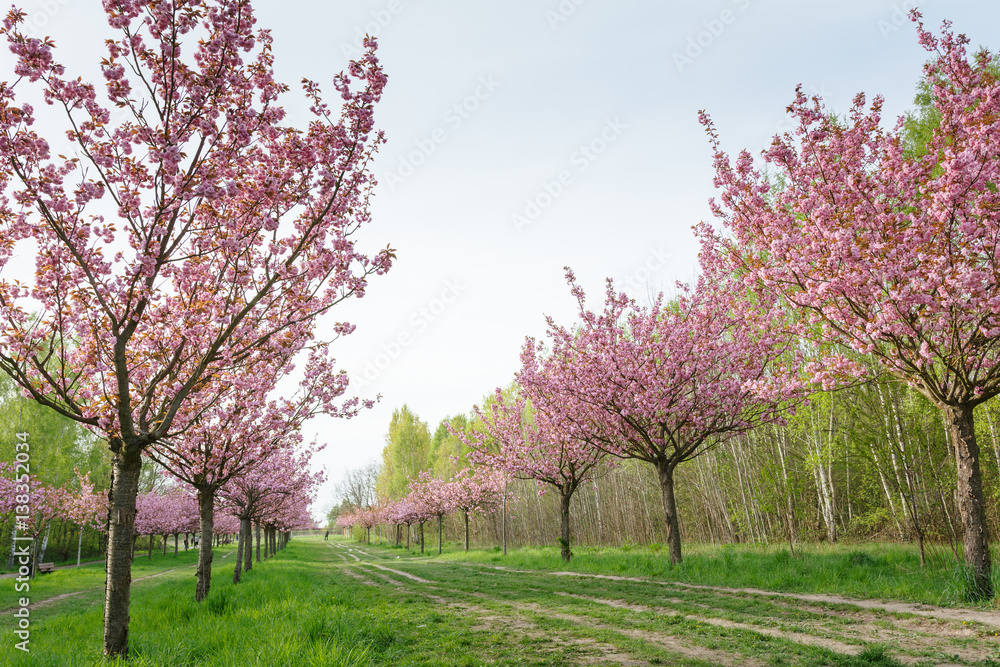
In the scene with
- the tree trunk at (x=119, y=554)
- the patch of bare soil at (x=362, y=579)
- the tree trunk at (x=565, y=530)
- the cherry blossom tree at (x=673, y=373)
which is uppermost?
the cherry blossom tree at (x=673, y=373)

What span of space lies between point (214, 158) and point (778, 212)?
343 inches

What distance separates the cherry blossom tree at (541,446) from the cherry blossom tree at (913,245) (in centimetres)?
818

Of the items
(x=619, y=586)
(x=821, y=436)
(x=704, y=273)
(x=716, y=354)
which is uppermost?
(x=704, y=273)

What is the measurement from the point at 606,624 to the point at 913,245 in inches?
281

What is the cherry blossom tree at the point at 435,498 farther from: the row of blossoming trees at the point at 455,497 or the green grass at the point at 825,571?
the green grass at the point at 825,571

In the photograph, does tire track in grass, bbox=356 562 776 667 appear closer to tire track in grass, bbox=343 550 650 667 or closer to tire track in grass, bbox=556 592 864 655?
tire track in grass, bbox=343 550 650 667

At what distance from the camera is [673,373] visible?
1314 cm

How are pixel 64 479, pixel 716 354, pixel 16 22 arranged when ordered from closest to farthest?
1. pixel 16 22
2. pixel 716 354
3. pixel 64 479

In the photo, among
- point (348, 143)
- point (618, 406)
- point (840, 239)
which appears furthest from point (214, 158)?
point (618, 406)

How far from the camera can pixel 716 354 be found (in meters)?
13.0

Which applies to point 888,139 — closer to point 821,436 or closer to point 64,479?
point 821,436

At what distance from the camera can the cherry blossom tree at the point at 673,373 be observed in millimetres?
12734

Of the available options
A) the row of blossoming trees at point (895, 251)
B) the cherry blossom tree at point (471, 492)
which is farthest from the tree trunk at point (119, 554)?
the cherry blossom tree at point (471, 492)

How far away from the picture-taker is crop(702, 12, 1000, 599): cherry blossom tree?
6.71 meters
